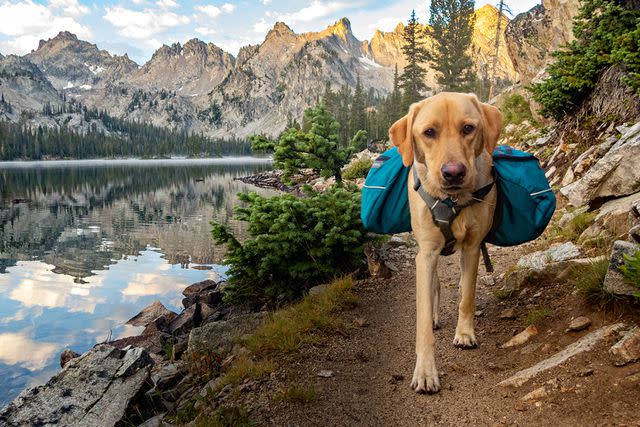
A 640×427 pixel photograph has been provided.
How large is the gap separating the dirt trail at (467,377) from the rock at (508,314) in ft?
0.18

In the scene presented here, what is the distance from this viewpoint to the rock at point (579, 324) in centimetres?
382

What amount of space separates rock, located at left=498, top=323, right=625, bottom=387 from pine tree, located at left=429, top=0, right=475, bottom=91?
161 feet

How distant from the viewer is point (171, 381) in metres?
6.52

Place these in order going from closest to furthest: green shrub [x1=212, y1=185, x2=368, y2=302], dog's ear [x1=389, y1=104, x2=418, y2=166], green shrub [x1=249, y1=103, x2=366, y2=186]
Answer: dog's ear [x1=389, y1=104, x2=418, y2=166] < green shrub [x1=212, y1=185, x2=368, y2=302] < green shrub [x1=249, y1=103, x2=366, y2=186]

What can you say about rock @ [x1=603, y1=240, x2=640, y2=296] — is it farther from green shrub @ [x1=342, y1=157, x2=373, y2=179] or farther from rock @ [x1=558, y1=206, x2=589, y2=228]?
green shrub @ [x1=342, y1=157, x2=373, y2=179]

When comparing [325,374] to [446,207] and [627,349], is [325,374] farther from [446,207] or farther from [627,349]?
[627,349]

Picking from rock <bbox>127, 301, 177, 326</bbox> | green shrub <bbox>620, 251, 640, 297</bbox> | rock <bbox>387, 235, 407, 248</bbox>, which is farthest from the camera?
rock <bbox>127, 301, 177, 326</bbox>

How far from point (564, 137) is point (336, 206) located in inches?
281

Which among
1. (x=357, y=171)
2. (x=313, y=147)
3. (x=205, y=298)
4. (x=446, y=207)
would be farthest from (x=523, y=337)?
(x=357, y=171)

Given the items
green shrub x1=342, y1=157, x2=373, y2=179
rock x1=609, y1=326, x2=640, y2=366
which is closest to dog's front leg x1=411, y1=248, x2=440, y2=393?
rock x1=609, y1=326, x2=640, y2=366

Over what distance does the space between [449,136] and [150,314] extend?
1159 cm

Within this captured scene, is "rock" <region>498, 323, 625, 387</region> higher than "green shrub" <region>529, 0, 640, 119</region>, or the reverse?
"green shrub" <region>529, 0, 640, 119</region>

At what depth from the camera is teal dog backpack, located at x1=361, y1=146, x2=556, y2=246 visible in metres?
4.59

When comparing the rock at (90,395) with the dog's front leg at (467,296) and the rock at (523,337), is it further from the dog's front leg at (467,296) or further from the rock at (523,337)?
the rock at (523,337)
